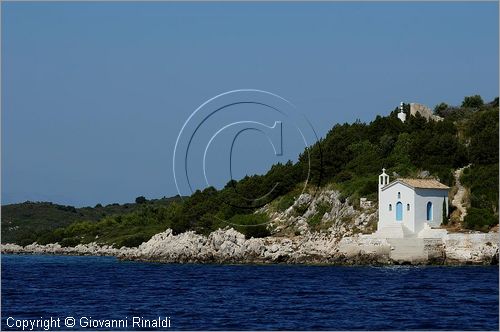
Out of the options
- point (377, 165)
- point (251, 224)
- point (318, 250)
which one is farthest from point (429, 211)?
point (251, 224)

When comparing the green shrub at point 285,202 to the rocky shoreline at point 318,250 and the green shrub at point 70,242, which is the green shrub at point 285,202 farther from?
the green shrub at point 70,242

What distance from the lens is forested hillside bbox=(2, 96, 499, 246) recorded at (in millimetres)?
63969

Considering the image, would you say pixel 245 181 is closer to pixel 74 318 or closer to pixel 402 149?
pixel 402 149

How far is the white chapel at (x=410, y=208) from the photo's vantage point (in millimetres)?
57494

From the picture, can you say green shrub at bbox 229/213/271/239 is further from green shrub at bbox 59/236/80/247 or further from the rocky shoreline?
green shrub at bbox 59/236/80/247

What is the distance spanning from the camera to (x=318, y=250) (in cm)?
6147

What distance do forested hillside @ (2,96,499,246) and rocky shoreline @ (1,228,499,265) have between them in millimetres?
1823

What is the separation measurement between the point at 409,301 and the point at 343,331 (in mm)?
8947

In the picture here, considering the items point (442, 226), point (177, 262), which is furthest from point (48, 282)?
point (442, 226)

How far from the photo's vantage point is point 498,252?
5453cm

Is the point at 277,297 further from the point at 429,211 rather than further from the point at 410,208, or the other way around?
the point at 429,211

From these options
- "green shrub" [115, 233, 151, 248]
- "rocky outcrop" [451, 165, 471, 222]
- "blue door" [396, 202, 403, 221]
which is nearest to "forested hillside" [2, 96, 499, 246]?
"rocky outcrop" [451, 165, 471, 222]

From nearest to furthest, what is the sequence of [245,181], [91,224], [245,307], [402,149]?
[245,307] < [402,149] < [245,181] < [91,224]

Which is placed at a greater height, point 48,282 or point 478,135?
point 478,135
